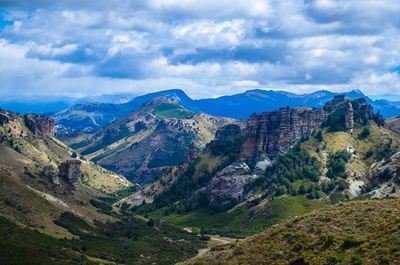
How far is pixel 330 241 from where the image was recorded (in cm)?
10081

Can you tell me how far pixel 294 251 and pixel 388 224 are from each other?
670 inches

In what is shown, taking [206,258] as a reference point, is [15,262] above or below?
below

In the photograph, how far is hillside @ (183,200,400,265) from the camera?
9275cm

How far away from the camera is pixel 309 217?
119 meters

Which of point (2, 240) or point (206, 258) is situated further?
point (2, 240)

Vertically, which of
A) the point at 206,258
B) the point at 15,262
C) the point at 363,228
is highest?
the point at 363,228

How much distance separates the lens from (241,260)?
4281 inches

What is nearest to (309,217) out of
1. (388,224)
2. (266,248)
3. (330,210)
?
(330,210)

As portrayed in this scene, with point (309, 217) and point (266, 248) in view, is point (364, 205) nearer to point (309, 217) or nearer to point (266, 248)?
point (309, 217)

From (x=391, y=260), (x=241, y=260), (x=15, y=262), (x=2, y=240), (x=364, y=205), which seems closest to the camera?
(x=391, y=260)

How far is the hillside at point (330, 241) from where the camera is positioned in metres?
92.8

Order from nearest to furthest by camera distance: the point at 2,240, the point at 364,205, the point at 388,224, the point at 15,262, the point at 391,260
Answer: the point at 391,260
the point at 388,224
the point at 364,205
the point at 15,262
the point at 2,240

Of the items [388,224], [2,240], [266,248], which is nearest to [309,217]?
[266,248]

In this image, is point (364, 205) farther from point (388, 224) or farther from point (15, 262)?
point (15, 262)
